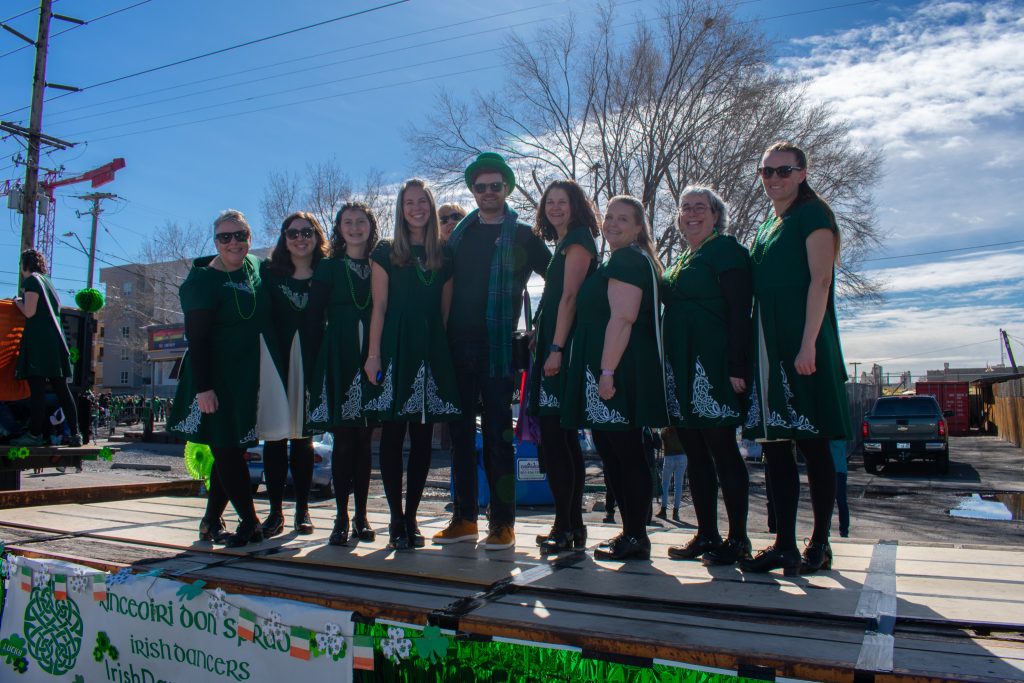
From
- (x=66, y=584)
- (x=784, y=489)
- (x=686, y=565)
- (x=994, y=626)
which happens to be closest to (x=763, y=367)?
(x=784, y=489)

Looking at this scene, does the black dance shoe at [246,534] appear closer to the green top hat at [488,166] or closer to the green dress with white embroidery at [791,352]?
the green top hat at [488,166]

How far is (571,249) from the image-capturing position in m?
3.43

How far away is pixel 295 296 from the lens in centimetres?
A: 401

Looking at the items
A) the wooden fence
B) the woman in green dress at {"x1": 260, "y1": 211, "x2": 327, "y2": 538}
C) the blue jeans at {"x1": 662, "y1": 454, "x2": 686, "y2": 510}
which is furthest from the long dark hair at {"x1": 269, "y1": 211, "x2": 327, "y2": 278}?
the wooden fence

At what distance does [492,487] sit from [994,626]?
2126mm

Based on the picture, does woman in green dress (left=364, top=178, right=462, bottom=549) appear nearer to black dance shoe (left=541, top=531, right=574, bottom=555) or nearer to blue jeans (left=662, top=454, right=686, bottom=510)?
black dance shoe (left=541, top=531, right=574, bottom=555)

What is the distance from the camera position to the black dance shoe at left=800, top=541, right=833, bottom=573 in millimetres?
2865

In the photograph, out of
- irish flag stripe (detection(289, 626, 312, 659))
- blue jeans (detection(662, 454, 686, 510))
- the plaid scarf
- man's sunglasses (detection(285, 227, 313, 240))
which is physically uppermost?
man's sunglasses (detection(285, 227, 313, 240))

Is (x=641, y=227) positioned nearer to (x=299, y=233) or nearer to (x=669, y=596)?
(x=669, y=596)

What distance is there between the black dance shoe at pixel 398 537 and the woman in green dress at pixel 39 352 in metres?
3.23

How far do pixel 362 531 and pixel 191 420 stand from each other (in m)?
1.02

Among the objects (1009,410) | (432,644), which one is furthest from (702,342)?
(1009,410)

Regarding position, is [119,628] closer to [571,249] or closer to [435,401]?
[435,401]

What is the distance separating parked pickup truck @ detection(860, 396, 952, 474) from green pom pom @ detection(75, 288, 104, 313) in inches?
617
